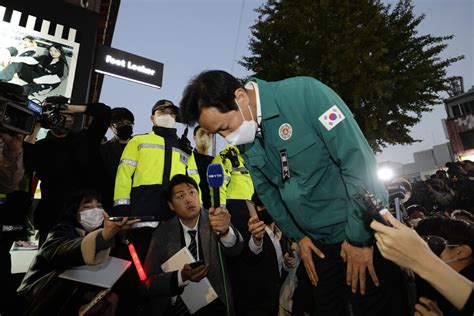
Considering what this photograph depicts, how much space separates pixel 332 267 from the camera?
1.77m

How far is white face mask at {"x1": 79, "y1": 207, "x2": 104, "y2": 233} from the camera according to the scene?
2.83 meters

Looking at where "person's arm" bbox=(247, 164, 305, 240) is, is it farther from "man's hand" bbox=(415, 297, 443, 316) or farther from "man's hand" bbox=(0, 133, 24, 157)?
"man's hand" bbox=(0, 133, 24, 157)

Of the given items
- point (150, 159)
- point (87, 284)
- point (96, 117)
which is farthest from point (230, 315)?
point (96, 117)

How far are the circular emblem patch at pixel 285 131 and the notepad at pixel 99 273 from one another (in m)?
1.72

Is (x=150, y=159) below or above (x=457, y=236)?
above

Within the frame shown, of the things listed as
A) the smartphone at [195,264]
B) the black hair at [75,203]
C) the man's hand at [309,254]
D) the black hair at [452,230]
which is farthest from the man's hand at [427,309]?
the black hair at [75,203]

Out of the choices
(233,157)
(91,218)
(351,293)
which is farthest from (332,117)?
(233,157)

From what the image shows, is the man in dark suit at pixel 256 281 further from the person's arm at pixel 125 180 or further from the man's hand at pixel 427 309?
the man's hand at pixel 427 309

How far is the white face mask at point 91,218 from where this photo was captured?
2.83 m

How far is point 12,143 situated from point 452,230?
3.83 metres

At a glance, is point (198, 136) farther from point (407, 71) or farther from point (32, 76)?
point (407, 71)

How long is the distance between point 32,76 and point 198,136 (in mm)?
3589

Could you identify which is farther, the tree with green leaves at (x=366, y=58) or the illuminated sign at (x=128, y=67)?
the tree with green leaves at (x=366, y=58)

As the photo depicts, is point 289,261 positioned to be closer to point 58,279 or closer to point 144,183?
point 144,183
